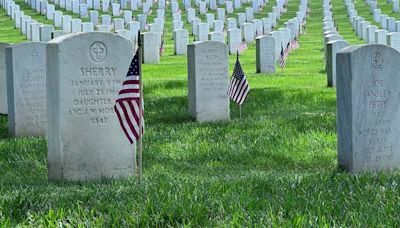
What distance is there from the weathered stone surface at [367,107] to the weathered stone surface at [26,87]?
5.02 meters

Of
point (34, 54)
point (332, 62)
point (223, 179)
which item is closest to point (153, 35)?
point (332, 62)

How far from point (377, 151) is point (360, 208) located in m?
3.36

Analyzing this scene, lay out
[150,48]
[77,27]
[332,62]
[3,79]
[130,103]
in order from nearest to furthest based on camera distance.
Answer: [130,103] < [3,79] < [332,62] < [150,48] < [77,27]

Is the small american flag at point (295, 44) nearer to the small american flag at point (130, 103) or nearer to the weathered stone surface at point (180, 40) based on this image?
the weathered stone surface at point (180, 40)

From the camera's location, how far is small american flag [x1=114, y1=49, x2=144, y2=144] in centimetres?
805

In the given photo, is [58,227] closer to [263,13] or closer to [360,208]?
[360,208]

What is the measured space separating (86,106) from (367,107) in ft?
9.87

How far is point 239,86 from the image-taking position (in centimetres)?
1403

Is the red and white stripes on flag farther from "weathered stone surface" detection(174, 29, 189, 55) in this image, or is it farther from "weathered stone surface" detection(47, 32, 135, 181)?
"weathered stone surface" detection(174, 29, 189, 55)

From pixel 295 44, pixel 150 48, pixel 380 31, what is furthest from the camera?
pixel 295 44

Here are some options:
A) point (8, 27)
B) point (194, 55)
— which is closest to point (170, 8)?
point (8, 27)

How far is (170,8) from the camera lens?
170 feet

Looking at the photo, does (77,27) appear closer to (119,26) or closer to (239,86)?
(119,26)

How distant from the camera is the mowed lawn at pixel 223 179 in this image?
594 centimetres
